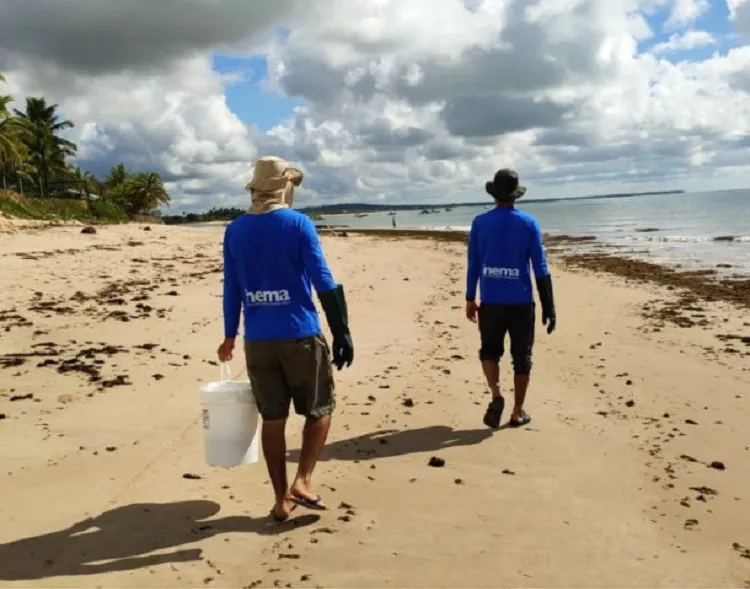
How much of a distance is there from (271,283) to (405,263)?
20.2 m

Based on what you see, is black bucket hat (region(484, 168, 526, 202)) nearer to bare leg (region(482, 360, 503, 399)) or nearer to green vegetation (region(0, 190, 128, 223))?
bare leg (region(482, 360, 503, 399))

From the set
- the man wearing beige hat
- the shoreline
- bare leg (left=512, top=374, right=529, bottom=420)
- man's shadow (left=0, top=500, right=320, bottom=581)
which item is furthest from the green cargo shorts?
the shoreline

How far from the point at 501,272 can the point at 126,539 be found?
3.68 m

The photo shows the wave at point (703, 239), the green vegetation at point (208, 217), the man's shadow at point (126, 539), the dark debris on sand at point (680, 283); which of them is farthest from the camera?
the green vegetation at point (208, 217)

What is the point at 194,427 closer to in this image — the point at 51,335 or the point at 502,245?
the point at 502,245

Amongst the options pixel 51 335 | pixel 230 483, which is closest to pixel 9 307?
pixel 51 335

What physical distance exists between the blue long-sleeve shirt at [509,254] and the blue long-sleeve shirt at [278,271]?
2.45 meters

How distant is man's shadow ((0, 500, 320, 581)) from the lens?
3496mm

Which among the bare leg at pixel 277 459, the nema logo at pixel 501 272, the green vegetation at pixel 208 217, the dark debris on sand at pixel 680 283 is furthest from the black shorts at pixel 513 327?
the green vegetation at pixel 208 217

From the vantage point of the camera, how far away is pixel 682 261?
26141 mm

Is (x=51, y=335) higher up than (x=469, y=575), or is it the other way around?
(x=51, y=335)

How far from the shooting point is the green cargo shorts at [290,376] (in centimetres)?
395

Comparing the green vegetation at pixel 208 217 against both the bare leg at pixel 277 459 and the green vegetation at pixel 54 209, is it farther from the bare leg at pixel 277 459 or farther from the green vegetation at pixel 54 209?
the bare leg at pixel 277 459

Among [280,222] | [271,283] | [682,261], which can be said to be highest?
[280,222]
